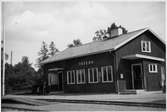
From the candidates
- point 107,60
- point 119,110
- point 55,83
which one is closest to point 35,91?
point 55,83

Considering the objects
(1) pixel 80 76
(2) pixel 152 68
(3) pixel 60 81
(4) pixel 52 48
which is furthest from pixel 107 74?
(3) pixel 60 81

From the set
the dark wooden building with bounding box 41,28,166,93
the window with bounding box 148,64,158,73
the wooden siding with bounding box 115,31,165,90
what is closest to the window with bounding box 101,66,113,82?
the dark wooden building with bounding box 41,28,166,93

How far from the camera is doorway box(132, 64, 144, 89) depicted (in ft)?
56.5

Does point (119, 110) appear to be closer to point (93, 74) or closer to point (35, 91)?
point (93, 74)

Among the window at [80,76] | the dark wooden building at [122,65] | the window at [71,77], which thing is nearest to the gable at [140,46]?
the dark wooden building at [122,65]

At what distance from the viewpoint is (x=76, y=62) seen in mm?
19844

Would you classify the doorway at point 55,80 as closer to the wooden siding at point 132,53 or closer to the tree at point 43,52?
the tree at point 43,52

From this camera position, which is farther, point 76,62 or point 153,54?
point 76,62

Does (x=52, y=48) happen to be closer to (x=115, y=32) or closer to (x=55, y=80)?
(x=55, y=80)

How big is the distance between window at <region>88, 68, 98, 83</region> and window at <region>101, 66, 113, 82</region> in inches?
24.5

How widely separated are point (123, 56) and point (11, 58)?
8.93 m

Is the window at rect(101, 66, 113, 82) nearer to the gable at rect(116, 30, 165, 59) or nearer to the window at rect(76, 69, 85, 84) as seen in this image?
the gable at rect(116, 30, 165, 59)

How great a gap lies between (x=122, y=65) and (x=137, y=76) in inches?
46.9

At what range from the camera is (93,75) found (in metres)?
18.4
